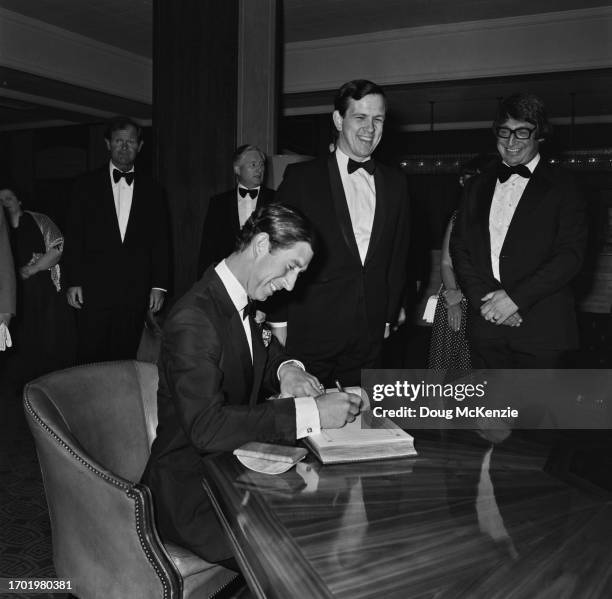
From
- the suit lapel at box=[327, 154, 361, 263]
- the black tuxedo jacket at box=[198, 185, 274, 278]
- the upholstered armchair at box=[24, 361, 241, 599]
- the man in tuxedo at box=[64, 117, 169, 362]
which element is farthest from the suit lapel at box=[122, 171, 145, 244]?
the upholstered armchair at box=[24, 361, 241, 599]

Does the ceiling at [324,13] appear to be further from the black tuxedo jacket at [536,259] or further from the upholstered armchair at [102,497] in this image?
the upholstered armchair at [102,497]

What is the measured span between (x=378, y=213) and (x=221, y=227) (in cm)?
185

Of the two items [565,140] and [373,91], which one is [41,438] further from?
[565,140]

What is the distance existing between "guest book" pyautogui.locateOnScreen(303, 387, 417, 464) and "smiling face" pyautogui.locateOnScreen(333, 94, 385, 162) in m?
1.32

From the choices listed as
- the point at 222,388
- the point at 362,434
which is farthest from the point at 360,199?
the point at 362,434

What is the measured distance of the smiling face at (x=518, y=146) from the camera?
2535 millimetres

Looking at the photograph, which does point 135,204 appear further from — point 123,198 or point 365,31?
point 365,31

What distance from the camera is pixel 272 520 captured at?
1138 mm

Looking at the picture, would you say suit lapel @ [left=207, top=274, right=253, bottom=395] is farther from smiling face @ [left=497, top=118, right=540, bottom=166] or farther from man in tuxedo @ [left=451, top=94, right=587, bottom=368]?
smiling face @ [left=497, top=118, right=540, bottom=166]

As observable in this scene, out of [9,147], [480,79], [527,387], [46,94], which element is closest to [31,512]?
[527,387]

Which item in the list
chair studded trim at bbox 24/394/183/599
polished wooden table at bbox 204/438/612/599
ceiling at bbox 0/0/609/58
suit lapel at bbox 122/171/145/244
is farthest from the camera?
ceiling at bbox 0/0/609/58

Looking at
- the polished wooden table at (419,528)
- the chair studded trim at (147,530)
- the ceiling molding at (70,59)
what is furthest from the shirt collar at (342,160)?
the ceiling molding at (70,59)

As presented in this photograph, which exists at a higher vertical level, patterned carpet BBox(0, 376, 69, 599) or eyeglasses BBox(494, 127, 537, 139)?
eyeglasses BBox(494, 127, 537, 139)

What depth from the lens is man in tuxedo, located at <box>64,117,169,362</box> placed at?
378 cm
